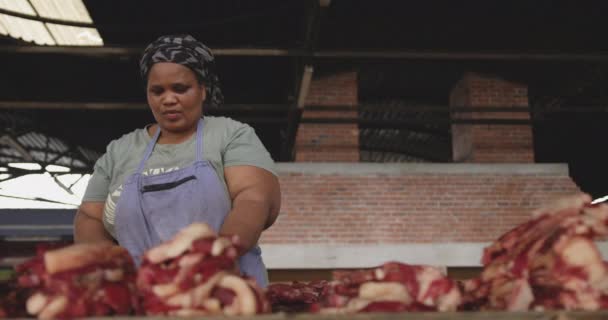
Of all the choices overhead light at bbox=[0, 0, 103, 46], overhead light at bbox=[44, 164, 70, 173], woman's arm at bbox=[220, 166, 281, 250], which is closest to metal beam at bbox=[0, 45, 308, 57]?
overhead light at bbox=[0, 0, 103, 46]

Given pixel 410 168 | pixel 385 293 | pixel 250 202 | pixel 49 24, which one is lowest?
pixel 385 293

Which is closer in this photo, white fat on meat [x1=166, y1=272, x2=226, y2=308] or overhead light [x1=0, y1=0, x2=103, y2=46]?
white fat on meat [x1=166, y1=272, x2=226, y2=308]

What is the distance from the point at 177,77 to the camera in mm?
1798

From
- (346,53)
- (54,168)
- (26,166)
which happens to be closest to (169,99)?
(346,53)

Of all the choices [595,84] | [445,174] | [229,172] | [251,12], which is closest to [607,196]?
[595,84]

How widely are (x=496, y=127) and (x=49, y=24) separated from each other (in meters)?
7.14

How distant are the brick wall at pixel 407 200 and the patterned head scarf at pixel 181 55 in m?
7.02

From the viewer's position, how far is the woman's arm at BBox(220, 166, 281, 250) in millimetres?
1552

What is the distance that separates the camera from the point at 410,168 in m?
9.34

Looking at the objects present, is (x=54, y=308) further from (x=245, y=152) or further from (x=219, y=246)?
(x=245, y=152)

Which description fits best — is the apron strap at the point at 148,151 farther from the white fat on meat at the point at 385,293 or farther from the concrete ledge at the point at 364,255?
the concrete ledge at the point at 364,255

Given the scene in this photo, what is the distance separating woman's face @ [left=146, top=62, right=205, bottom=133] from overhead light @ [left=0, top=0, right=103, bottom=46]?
515cm

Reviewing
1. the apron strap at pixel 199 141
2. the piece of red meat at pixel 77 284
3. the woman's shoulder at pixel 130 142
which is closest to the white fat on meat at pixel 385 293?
the piece of red meat at pixel 77 284

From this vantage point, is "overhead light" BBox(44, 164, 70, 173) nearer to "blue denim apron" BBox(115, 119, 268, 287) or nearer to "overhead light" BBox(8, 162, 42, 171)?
"overhead light" BBox(8, 162, 42, 171)
